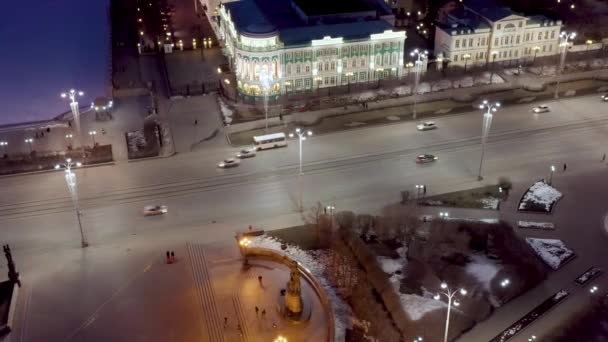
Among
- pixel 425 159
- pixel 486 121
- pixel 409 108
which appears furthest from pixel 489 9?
pixel 425 159

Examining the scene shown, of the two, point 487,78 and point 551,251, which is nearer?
point 551,251

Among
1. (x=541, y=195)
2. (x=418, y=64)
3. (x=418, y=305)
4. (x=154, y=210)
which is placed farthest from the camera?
(x=418, y=64)

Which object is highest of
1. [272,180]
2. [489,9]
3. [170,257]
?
[489,9]

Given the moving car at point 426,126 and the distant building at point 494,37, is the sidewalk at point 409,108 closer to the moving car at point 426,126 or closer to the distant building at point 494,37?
the moving car at point 426,126

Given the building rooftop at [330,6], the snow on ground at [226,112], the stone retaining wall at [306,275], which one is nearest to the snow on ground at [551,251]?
the stone retaining wall at [306,275]

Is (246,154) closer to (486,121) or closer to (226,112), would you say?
(226,112)

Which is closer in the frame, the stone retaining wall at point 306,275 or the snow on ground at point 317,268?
the stone retaining wall at point 306,275
